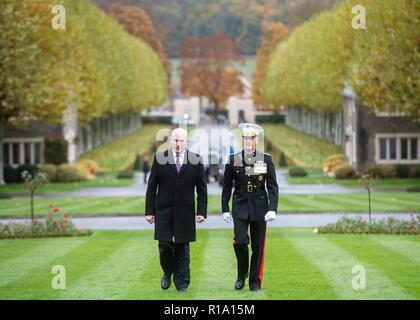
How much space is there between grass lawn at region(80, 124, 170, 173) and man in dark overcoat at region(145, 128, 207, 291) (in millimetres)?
55973

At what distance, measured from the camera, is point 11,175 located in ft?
196

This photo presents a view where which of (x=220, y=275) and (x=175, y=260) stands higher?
(x=175, y=260)

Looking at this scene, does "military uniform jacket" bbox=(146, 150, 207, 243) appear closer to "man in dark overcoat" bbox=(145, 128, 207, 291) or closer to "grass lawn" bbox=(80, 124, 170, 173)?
"man in dark overcoat" bbox=(145, 128, 207, 291)

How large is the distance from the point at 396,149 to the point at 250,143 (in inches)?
1876

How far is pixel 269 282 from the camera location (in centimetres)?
1684

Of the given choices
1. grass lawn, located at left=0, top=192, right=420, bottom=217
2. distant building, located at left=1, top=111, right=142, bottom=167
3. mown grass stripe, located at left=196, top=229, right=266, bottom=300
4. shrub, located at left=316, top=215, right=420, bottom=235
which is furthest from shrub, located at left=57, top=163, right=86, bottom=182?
mown grass stripe, located at left=196, top=229, right=266, bottom=300

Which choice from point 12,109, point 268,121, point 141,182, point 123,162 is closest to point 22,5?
point 12,109

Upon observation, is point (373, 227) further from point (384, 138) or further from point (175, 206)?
point (384, 138)

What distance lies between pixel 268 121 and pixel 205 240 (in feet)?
414

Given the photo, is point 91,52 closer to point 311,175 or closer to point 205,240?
point 311,175

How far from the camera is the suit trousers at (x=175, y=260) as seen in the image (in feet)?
52.8

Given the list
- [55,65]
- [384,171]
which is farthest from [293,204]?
[55,65]

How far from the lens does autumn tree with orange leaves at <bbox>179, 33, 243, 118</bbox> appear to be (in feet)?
566

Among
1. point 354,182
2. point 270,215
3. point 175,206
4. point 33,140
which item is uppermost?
point 33,140
